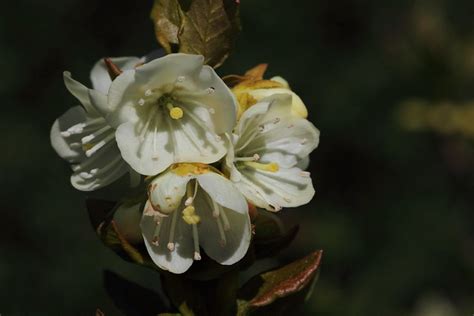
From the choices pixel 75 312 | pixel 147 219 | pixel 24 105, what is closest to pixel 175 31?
pixel 147 219

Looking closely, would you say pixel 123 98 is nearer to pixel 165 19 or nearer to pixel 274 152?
pixel 165 19

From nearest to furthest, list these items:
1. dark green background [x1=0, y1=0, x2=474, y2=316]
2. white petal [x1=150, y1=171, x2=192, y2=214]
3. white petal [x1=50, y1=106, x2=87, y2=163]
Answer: white petal [x1=150, y1=171, x2=192, y2=214]
white petal [x1=50, y1=106, x2=87, y2=163]
dark green background [x1=0, y1=0, x2=474, y2=316]

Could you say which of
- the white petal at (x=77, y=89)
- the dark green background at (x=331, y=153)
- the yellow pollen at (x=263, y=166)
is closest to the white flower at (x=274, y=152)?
the yellow pollen at (x=263, y=166)

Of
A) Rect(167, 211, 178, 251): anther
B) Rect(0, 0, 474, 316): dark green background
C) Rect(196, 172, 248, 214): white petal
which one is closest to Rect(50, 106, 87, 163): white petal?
Rect(167, 211, 178, 251): anther

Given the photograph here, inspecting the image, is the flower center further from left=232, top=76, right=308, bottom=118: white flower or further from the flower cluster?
left=232, top=76, right=308, bottom=118: white flower

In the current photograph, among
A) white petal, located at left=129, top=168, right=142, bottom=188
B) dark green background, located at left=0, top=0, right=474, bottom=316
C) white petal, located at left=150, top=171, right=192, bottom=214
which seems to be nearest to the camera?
white petal, located at left=150, top=171, right=192, bottom=214

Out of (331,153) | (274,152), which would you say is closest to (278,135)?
(274,152)
